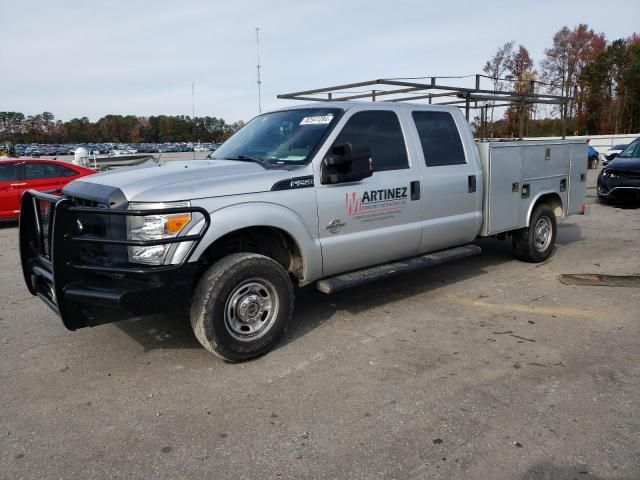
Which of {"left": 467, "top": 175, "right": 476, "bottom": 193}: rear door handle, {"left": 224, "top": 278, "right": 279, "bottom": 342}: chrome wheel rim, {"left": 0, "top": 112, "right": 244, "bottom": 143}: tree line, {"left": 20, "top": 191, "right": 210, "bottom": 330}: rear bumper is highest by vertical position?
{"left": 0, "top": 112, "right": 244, "bottom": 143}: tree line

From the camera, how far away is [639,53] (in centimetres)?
5100

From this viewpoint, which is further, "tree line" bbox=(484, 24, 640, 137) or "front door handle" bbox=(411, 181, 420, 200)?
"tree line" bbox=(484, 24, 640, 137)

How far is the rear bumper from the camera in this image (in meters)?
3.54

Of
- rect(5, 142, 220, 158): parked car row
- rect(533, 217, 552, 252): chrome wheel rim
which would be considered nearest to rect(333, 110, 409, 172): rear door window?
rect(533, 217, 552, 252): chrome wheel rim

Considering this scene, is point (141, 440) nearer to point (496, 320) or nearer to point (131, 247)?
point (131, 247)

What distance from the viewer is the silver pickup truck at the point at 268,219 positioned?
3637mm

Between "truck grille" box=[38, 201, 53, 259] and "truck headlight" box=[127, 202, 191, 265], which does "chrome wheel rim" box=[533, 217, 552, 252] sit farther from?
"truck grille" box=[38, 201, 53, 259]

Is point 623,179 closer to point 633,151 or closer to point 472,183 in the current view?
point 633,151

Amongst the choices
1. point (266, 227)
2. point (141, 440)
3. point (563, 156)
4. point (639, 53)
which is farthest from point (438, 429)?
point (639, 53)

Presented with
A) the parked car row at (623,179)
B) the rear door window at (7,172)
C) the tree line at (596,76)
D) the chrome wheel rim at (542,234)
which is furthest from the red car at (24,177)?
the tree line at (596,76)

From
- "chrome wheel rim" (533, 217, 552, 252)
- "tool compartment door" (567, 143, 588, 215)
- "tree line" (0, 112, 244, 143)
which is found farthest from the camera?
"tree line" (0, 112, 244, 143)

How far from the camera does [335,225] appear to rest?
4.57 m

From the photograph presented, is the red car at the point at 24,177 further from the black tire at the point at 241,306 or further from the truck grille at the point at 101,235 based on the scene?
the black tire at the point at 241,306

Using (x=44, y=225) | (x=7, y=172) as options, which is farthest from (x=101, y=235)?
(x=7, y=172)
